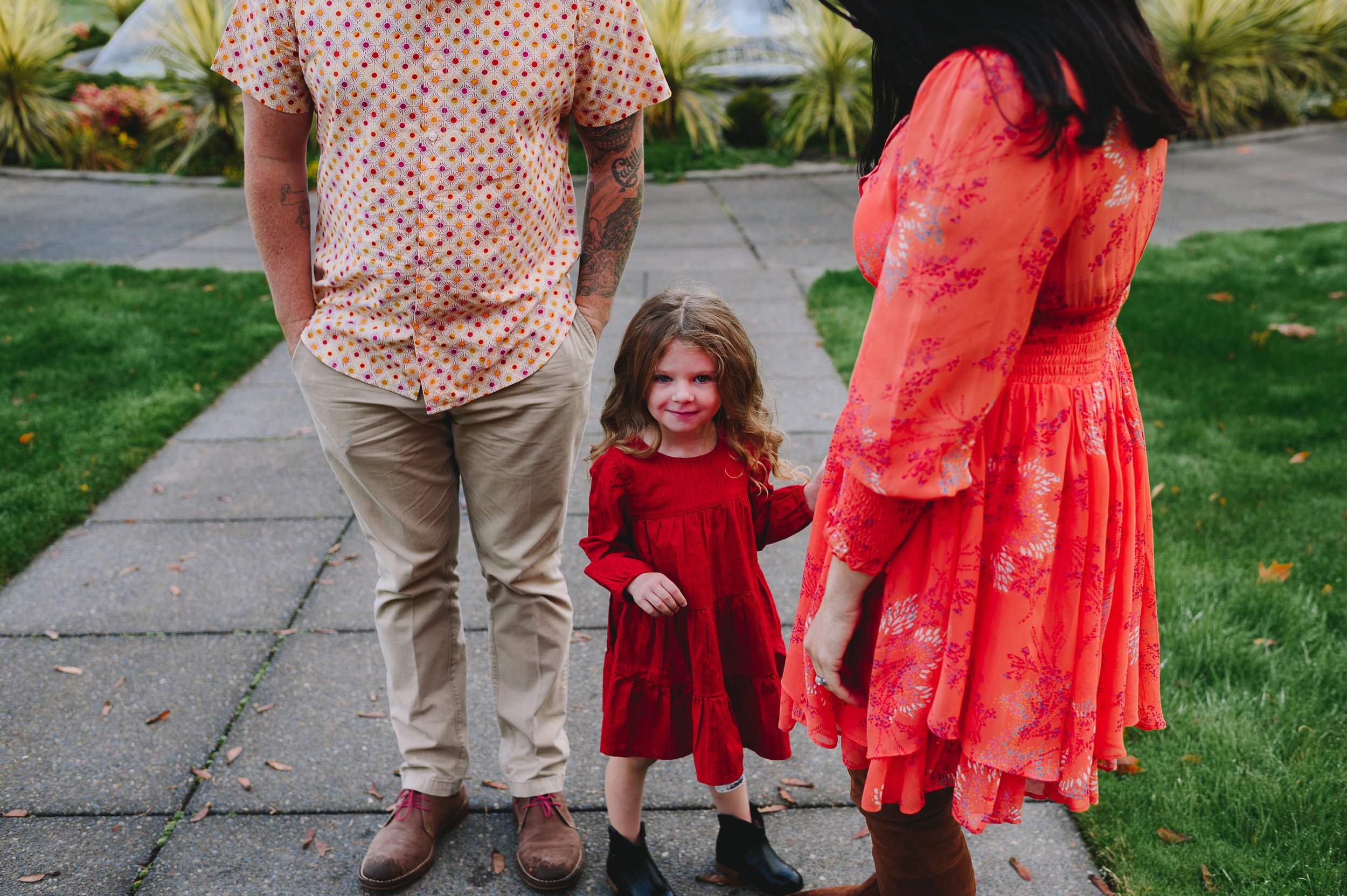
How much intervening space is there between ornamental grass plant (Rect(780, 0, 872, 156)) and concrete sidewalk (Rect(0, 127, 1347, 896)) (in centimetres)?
728

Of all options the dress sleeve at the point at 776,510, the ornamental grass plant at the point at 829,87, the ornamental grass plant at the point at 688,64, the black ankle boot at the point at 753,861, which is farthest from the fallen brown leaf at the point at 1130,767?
the ornamental grass plant at the point at 688,64

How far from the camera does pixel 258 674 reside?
3.30m

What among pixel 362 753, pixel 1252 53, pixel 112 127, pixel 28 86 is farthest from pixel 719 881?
pixel 28 86

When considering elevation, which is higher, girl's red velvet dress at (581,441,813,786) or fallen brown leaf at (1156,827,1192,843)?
girl's red velvet dress at (581,441,813,786)

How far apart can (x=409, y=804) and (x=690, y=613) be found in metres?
0.96

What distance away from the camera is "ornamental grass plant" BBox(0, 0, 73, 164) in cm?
1212

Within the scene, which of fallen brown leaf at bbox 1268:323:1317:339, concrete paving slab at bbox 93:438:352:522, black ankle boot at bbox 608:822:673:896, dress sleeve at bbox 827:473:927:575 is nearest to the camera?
dress sleeve at bbox 827:473:927:575

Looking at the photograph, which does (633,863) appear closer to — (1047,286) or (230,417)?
(1047,286)

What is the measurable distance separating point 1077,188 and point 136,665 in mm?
3283

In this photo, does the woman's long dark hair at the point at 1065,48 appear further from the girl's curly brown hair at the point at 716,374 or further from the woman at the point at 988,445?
the girl's curly brown hair at the point at 716,374

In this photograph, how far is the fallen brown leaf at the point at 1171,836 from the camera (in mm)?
2533

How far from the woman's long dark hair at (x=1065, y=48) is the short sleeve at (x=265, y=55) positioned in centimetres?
124

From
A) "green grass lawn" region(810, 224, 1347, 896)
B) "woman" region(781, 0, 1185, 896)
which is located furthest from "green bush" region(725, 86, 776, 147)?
"woman" region(781, 0, 1185, 896)

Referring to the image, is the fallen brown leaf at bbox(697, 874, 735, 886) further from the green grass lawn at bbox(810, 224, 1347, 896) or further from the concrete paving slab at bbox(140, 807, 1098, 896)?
the green grass lawn at bbox(810, 224, 1347, 896)
